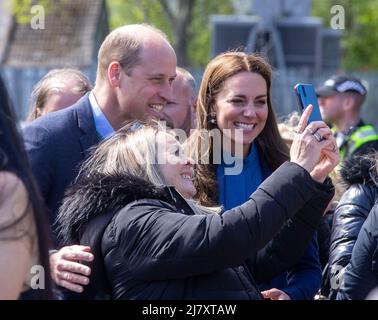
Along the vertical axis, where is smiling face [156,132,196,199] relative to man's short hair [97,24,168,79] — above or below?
below

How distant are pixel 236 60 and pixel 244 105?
0.72 ft

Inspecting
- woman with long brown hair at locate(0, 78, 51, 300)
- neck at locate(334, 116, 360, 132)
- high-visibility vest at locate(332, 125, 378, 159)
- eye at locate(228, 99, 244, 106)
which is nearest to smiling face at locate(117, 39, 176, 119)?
eye at locate(228, 99, 244, 106)

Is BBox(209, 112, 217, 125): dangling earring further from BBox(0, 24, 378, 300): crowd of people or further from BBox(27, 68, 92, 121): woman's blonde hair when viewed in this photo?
BBox(27, 68, 92, 121): woman's blonde hair

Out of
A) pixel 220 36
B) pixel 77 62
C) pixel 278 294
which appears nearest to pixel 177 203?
pixel 278 294

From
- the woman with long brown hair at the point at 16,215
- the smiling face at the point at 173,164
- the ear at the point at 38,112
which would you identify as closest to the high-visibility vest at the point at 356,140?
the ear at the point at 38,112

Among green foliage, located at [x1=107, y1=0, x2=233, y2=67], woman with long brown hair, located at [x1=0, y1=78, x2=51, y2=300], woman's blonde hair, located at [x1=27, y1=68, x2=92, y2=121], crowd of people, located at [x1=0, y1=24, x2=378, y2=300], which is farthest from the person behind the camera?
green foliage, located at [x1=107, y1=0, x2=233, y2=67]

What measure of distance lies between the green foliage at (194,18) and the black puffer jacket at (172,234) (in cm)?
2921

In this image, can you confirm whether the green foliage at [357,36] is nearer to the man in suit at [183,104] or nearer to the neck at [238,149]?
the man in suit at [183,104]

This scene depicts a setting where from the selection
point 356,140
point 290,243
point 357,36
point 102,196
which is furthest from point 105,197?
point 357,36

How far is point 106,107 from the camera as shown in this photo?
13.5 feet

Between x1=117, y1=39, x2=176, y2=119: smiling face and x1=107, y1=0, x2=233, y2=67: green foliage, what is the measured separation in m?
27.9

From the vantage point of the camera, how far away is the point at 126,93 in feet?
13.6

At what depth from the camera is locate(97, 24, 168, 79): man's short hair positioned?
421 centimetres

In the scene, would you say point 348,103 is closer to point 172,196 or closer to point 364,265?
point 364,265
